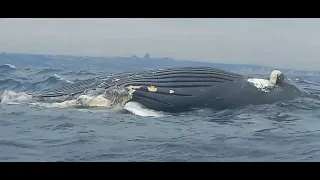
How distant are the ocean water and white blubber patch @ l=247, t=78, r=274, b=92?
8.7 inches

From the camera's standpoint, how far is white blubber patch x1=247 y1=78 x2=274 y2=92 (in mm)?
8305

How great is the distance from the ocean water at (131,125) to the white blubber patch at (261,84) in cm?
22

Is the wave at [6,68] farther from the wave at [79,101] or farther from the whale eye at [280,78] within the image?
the whale eye at [280,78]

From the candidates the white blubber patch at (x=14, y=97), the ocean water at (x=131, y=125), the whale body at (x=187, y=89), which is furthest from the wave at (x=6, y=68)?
the whale body at (x=187, y=89)

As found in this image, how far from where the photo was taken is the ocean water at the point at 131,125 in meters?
5.85

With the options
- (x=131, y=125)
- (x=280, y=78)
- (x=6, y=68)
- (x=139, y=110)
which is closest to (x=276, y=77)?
(x=280, y=78)

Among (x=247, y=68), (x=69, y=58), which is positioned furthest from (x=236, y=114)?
(x=69, y=58)

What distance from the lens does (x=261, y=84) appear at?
834 cm

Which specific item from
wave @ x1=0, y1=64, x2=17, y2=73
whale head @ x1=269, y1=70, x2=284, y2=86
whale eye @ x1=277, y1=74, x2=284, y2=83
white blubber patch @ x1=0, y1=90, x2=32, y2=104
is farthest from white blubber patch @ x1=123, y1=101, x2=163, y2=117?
whale eye @ x1=277, y1=74, x2=284, y2=83

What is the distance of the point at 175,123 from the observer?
22.6ft

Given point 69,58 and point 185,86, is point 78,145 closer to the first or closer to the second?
point 69,58

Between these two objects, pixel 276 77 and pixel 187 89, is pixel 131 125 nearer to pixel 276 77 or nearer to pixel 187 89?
pixel 187 89

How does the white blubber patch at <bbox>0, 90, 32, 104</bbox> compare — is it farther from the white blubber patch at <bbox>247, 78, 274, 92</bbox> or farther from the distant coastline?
the white blubber patch at <bbox>247, 78, 274, 92</bbox>
